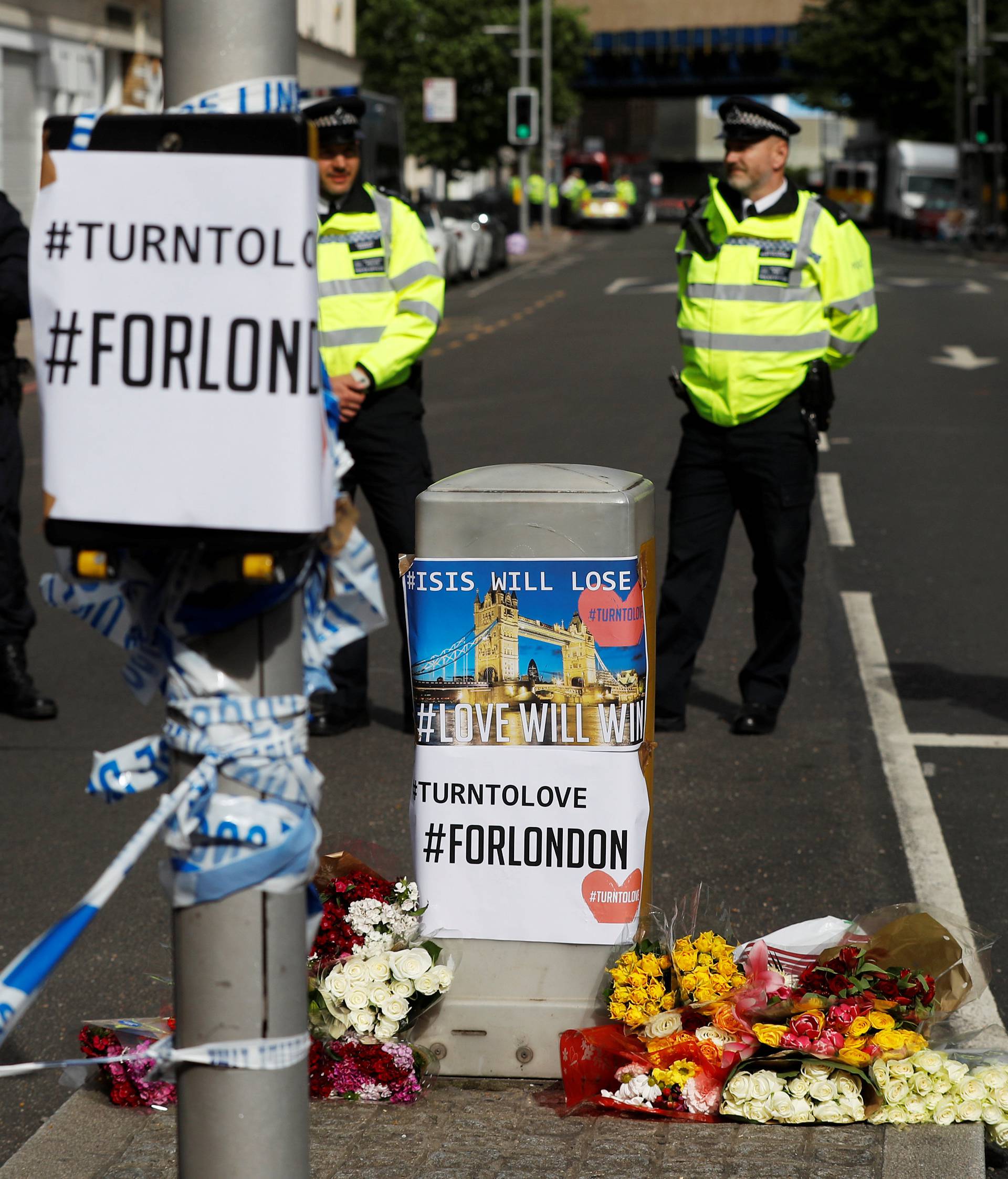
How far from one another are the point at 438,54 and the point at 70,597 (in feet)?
179

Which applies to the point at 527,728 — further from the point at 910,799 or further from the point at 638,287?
the point at 638,287

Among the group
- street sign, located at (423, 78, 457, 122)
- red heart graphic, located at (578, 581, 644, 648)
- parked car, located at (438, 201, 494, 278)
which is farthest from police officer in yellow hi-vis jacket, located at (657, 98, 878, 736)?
street sign, located at (423, 78, 457, 122)

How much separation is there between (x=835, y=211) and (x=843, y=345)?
48 centimetres

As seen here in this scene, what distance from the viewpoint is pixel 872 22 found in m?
70.6

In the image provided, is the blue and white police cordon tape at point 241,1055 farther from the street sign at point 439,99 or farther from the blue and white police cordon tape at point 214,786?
the street sign at point 439,99

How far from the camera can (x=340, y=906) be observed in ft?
12.5

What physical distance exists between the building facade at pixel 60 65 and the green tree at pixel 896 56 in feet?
141

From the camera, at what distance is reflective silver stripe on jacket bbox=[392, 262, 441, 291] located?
6086 millimetres

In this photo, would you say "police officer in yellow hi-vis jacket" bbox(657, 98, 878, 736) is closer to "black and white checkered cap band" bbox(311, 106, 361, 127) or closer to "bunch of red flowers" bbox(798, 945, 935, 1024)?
"black and white checkered cap band" bbox(311, 106, 361, 127)

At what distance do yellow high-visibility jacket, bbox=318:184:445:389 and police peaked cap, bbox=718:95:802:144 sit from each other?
1.13 metres

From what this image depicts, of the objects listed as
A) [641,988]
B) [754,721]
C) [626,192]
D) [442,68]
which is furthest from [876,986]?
[626,192]

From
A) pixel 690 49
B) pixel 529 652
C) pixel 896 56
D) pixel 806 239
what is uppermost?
pixel 690 49

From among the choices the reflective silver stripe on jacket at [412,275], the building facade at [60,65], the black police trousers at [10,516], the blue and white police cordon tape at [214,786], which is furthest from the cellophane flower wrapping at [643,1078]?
the building facade at [60,65]

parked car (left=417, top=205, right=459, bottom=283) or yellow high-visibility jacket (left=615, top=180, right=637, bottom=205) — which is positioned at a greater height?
yellow high-visibility jacket (left=615, top=180, right=637, bottom=205)
